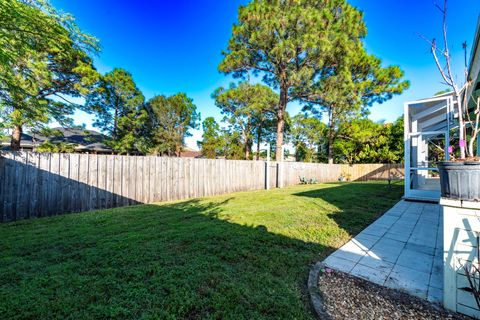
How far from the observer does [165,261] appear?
2377 millimetres

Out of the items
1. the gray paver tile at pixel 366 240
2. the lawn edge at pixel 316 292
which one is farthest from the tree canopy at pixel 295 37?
the lawn edge at pixel 316 292

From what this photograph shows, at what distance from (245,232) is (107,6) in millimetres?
8745

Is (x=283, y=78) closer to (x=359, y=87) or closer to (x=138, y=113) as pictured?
(x=359, y=87)

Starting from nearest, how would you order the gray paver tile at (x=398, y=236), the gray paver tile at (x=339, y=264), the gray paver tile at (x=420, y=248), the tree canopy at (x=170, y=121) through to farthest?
the gray paver tile at (x=339, y=264) < the gray paver tile at (x=420, y=248) < the gray paver tile at (x=398, y=236) < the tree canopy at (x=170, y=121)

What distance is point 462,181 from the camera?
5.49ft

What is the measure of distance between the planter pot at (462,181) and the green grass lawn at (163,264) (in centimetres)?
156

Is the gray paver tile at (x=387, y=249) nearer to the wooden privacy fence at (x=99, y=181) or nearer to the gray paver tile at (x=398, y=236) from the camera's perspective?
the gray paver tile at (x=398, y=236)

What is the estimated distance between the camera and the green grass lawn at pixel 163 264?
1633mm

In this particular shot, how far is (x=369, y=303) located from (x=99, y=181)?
5.85 m

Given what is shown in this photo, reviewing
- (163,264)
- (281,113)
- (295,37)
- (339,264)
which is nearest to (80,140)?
(281,113)

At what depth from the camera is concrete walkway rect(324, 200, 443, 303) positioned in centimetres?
208

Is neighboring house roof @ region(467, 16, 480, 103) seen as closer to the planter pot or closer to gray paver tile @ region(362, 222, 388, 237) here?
gray paver tile @ region(362, 222, 388, 237)

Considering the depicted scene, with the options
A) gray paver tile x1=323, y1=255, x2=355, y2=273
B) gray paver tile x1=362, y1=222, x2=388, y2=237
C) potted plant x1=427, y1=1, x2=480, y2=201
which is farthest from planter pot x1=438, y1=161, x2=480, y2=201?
gray paver tile x1=362, y1=222, x2=388, y2=237

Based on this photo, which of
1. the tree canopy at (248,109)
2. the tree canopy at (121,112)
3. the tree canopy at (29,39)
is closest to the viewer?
the tree canopy at (29,39)
